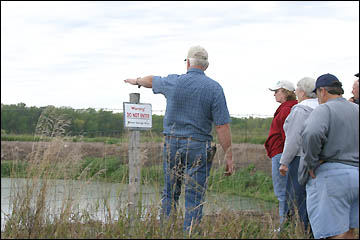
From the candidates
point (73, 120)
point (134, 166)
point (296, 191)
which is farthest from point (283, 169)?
point (73, 120)

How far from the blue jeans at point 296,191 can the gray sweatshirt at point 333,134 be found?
1166 mm

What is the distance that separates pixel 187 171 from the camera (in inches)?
212

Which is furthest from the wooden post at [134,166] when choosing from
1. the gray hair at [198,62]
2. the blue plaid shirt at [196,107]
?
the gray hair at [198,62]

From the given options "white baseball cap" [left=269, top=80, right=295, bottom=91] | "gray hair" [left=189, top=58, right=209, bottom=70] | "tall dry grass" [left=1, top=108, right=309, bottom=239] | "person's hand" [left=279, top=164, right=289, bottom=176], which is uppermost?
"gray hair" [left=189, top=58, right=209, bottom=70]

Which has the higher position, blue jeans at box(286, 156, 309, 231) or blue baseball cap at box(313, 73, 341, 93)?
blue baseball cap at box(313, 73, 341, 93)

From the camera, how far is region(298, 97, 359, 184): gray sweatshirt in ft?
14.9

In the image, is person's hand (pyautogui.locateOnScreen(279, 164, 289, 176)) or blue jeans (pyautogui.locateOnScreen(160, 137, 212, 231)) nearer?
blue jeans (pyautogui.locateOnScreen(160, 137, 212, 231))

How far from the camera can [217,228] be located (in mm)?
5004

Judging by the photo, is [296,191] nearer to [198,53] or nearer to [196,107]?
[196,107]

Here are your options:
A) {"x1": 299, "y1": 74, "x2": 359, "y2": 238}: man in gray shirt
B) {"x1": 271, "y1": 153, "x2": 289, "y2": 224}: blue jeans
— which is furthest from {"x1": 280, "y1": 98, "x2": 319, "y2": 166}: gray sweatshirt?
{"x1": 299, "y1": 74, "x2": 359, "y2": 238}: man in gray shirt

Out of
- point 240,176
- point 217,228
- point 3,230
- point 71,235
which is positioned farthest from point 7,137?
point 240,176

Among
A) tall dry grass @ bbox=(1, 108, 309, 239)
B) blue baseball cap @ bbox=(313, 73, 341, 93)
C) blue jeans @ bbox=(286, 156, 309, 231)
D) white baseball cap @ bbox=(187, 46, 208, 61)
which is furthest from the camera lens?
blue jeans @ bbox=(286, 156, 309, 231)

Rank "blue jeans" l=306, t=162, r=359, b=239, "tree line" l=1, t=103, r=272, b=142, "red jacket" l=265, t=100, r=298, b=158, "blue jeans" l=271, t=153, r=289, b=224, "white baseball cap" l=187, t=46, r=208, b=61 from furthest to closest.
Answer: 1. "tree line" l=1, t=103, r=272, b=142
2. "red jacket" l=265, t=100, r=298, b=158
3. "blue jeans" l=271, t=153, r=289, b=224
4. "white baseball cap" l=187, t=46, r=208, b=61
5. "blue jeans" l=306, t=162, r=359, b=239

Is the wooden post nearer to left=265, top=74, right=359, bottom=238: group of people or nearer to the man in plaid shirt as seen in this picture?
the man in plaid shirt
